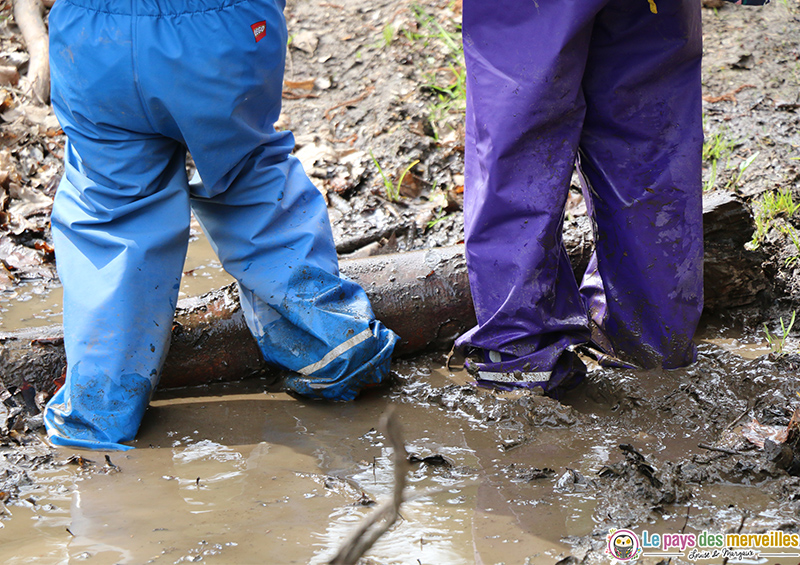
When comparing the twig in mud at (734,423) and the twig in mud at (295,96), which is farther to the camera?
the twig in mud at (295,96)

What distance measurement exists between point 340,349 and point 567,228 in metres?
1.13

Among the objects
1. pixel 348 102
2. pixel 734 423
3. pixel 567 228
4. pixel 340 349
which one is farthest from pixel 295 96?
pixel 734 423

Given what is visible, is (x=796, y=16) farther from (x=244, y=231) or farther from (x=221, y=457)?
(x=221, y=457)

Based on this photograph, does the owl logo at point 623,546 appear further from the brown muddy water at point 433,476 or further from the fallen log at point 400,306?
the fallen log at point 400,306

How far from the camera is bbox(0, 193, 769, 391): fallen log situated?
227cm

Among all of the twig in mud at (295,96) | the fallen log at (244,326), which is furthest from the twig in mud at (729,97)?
the twig in mud at (295,96)

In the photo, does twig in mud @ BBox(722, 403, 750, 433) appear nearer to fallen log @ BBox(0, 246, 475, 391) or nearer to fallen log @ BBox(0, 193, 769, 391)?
fallen log @ BBox(0, 193, 769, 391)

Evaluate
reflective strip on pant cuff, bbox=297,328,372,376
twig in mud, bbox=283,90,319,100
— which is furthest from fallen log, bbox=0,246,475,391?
twig in mud, bbox=283,90,319,100

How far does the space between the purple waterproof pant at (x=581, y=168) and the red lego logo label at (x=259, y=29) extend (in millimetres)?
588

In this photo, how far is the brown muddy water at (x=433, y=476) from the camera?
1.56 m

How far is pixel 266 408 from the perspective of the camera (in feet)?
7.50

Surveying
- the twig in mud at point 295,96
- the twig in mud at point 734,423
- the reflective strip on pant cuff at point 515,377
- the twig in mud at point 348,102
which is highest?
the twig in mud at point 295,96

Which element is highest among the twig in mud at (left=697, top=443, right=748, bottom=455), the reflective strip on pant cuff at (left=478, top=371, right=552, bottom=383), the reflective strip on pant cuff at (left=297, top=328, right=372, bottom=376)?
the reflective strip on pant cuff at (left=297, top=328, right=372, bottom=376)

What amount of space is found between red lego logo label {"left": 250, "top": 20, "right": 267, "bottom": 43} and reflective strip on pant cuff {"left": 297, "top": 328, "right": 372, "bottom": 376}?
3.04 ft
